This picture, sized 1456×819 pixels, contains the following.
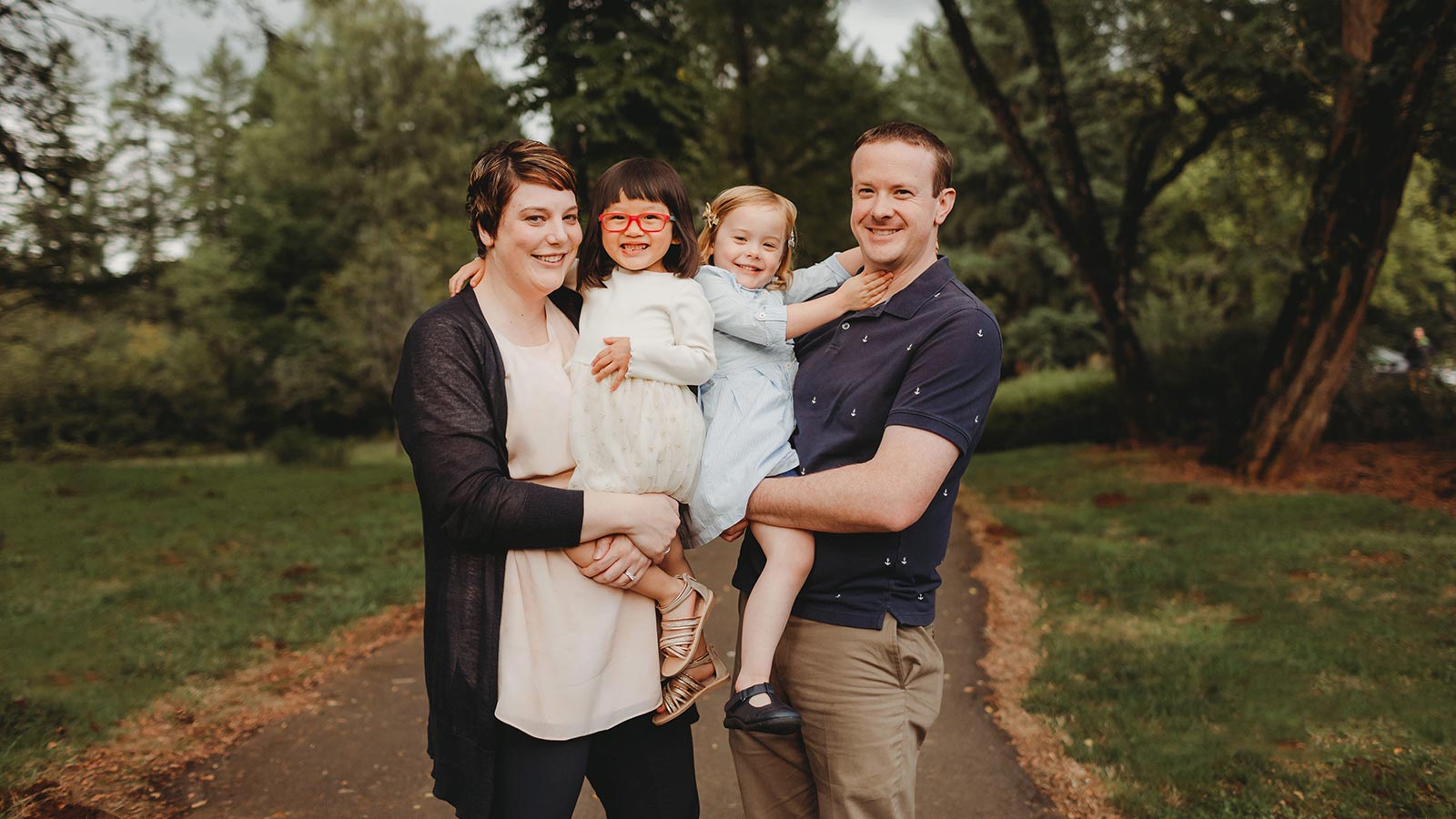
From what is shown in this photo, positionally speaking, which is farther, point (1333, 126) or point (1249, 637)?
point (1333, 126)

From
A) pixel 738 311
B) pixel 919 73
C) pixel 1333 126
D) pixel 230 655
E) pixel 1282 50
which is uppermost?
pixel 919 73

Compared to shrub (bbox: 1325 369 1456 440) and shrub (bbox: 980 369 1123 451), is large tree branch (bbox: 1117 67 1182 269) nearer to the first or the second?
shrub (bbox: 1325 369 1456 440)

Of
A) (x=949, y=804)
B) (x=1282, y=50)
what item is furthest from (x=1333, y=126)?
(x=949, y=804)

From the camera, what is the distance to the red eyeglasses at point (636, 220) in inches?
95.5

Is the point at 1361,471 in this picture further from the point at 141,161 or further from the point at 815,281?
the point at 141,161

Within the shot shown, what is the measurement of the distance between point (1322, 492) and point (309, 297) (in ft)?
94.4

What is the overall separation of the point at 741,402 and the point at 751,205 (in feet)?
2.03

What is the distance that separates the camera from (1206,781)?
438cm

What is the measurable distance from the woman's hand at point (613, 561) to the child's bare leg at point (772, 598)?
0.35 metres

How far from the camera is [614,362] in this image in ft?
7.45

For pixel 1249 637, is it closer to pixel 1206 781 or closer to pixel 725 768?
pixel 1206 781

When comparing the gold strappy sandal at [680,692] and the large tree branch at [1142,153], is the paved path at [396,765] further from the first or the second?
the large tree branch at [1142,153]

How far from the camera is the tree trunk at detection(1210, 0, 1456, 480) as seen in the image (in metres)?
9.26

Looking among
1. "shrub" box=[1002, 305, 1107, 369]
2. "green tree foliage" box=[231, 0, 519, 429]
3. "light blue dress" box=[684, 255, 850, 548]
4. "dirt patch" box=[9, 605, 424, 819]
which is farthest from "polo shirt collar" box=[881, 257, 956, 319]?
"green tree foliage" box=[231, 0, 519, 429]
